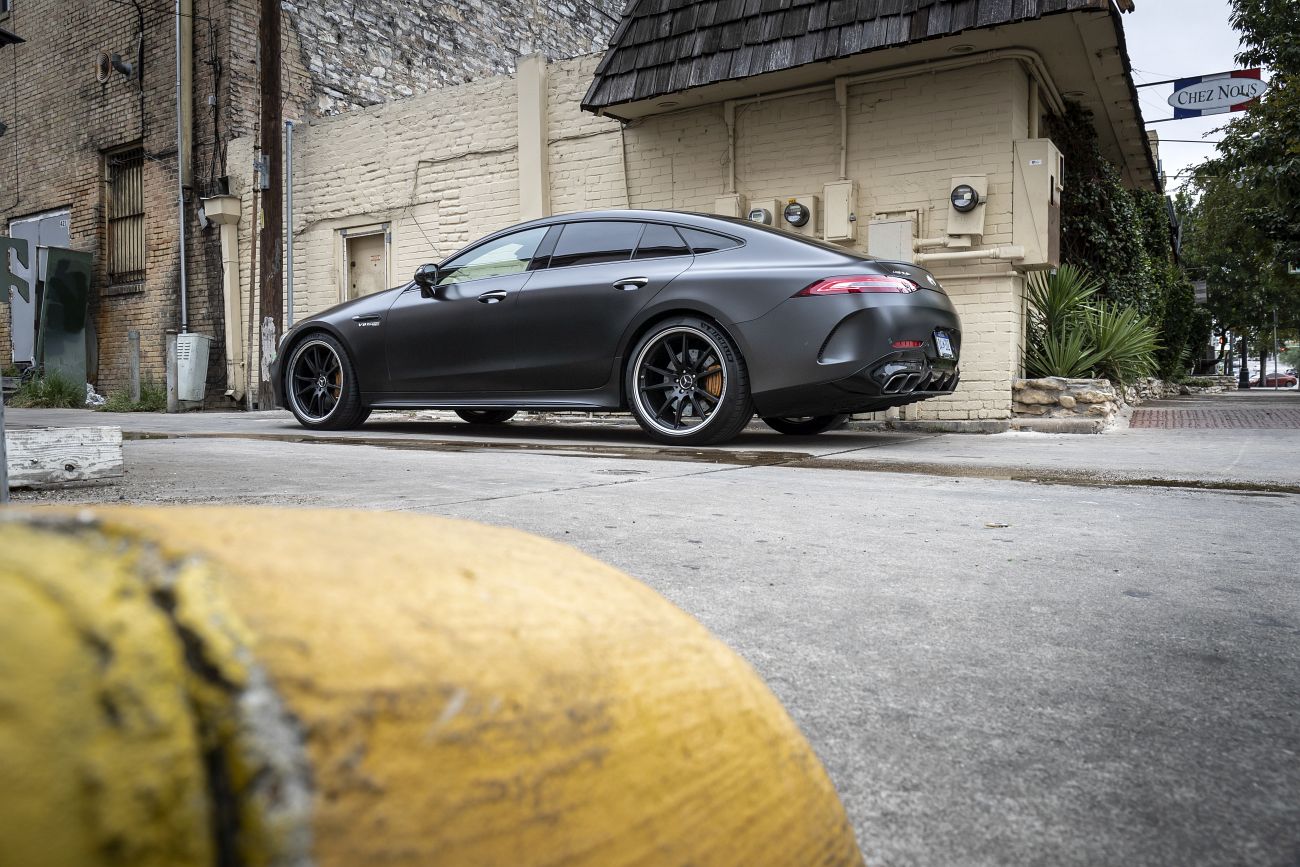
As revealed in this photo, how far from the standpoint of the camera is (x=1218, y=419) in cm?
836

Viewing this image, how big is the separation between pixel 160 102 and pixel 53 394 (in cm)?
434

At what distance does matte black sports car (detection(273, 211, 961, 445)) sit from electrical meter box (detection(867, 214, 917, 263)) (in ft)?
6.42

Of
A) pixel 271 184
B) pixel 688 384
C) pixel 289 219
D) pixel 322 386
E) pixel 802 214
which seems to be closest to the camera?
pixel 688 384

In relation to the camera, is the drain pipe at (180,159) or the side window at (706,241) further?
→ the drain pipe at (180,159)

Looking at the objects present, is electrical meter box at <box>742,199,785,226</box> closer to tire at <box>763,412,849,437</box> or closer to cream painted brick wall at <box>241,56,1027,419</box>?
cream painted brick wall at <box>241,56,1027,419</box>

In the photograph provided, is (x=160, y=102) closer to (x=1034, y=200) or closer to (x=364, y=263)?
(x=364, y=263)

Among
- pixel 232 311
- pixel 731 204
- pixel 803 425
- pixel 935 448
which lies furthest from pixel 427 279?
pixel 232 311

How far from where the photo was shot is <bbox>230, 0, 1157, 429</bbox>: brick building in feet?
25.5

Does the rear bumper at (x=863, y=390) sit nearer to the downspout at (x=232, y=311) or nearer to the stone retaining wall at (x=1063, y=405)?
the stone retaining wall at (x=1063, y=405)

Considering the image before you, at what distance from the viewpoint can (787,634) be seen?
5.63ft

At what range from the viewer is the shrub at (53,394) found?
524 inches

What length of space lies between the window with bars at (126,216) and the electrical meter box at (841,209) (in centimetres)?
1064

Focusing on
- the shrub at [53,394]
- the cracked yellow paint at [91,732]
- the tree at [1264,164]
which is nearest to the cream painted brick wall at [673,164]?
the shrub at [53,394]

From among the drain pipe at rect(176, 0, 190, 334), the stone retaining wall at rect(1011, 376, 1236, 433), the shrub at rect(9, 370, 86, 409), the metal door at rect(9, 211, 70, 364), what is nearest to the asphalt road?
the stone retaining wall at rect(1011, 376, 1236, 433)
